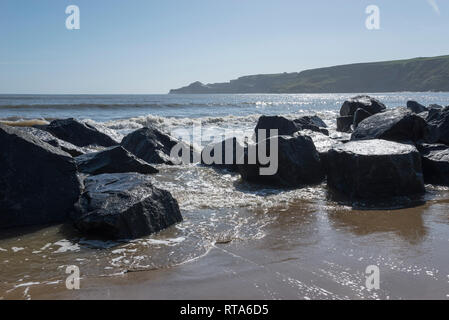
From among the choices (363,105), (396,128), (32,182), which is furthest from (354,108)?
(32,182)

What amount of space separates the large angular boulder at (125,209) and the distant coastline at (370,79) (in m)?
123

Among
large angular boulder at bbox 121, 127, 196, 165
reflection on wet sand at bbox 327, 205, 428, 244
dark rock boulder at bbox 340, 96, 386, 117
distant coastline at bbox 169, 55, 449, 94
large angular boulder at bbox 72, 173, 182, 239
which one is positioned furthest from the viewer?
distant coastline at bbox 169, 55, 449, 94

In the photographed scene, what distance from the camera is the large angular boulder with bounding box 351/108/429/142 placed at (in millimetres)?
7660

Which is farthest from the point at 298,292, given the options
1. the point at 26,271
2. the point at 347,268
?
the point at 26,271

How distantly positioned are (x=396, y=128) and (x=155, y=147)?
Result: 5.12 m

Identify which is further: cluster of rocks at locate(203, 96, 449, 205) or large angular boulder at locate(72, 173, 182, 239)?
cluster of rocks at locate(203, 96, 449, 205)

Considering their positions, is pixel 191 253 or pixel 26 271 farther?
pixel 191 253

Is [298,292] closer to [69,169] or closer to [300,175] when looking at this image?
[69,169]

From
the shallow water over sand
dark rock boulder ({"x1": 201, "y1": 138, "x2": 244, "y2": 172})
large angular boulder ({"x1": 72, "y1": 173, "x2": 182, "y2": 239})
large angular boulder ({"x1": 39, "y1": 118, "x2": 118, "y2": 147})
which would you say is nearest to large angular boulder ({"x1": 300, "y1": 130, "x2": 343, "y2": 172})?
dark rock boulder ({"x1": 201, "y1": 138, "x2": 244, "y2": 172})

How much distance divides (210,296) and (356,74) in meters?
149

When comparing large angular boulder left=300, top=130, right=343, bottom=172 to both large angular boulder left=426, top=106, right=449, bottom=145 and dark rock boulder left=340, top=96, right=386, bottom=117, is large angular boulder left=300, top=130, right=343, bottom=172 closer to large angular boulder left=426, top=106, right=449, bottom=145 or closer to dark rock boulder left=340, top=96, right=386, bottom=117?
large angular boulder left=426, top=106, right=449, bottom=145

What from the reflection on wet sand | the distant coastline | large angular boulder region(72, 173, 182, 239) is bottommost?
the reflection on wet sand

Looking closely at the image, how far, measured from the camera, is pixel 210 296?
2998mm

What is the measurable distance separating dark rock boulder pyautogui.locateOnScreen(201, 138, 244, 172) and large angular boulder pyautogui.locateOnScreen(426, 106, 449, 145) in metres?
3.80
